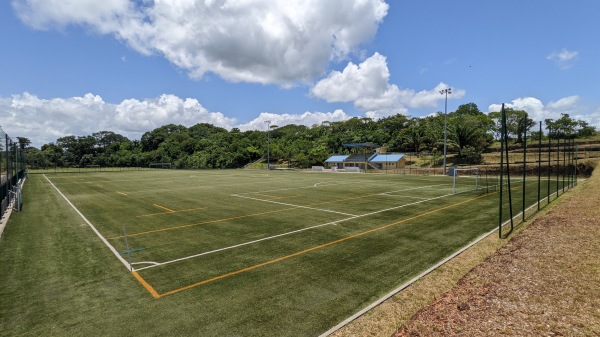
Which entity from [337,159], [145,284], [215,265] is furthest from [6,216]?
[337,159]

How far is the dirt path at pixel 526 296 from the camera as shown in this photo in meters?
5.67

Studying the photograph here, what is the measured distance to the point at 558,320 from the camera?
5.79 meters

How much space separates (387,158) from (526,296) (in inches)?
3015

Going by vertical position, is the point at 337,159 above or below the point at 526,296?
above

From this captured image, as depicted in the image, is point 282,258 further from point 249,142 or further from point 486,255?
point 249,142

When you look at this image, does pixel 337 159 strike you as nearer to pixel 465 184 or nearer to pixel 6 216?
pixel 465 184

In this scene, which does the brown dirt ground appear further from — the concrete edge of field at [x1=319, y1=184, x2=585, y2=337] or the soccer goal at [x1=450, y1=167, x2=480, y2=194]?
the soccer goal at [x1=450, y1=167, x2=480, y2=194]

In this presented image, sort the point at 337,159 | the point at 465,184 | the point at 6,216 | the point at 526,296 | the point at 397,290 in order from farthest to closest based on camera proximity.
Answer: the point at 337,159, the point at 465,184, the point at 6,216, the point at 397,290, the point at 526,296

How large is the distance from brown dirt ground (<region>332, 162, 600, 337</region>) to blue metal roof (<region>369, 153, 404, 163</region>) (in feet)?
229

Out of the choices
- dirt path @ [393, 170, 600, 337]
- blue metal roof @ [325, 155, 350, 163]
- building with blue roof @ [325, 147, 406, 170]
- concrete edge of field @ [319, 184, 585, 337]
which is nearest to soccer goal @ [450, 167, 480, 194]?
concrete edge of field @ [319, 184, 585, 337]

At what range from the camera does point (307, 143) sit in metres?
108

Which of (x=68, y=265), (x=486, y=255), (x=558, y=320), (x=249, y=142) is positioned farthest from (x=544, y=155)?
(x=249, y=142)

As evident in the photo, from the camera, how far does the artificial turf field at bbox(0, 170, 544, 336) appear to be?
679 centimetres

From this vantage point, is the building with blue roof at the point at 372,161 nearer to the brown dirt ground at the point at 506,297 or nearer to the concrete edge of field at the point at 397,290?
the concrete edge of field at the point at 397,290
